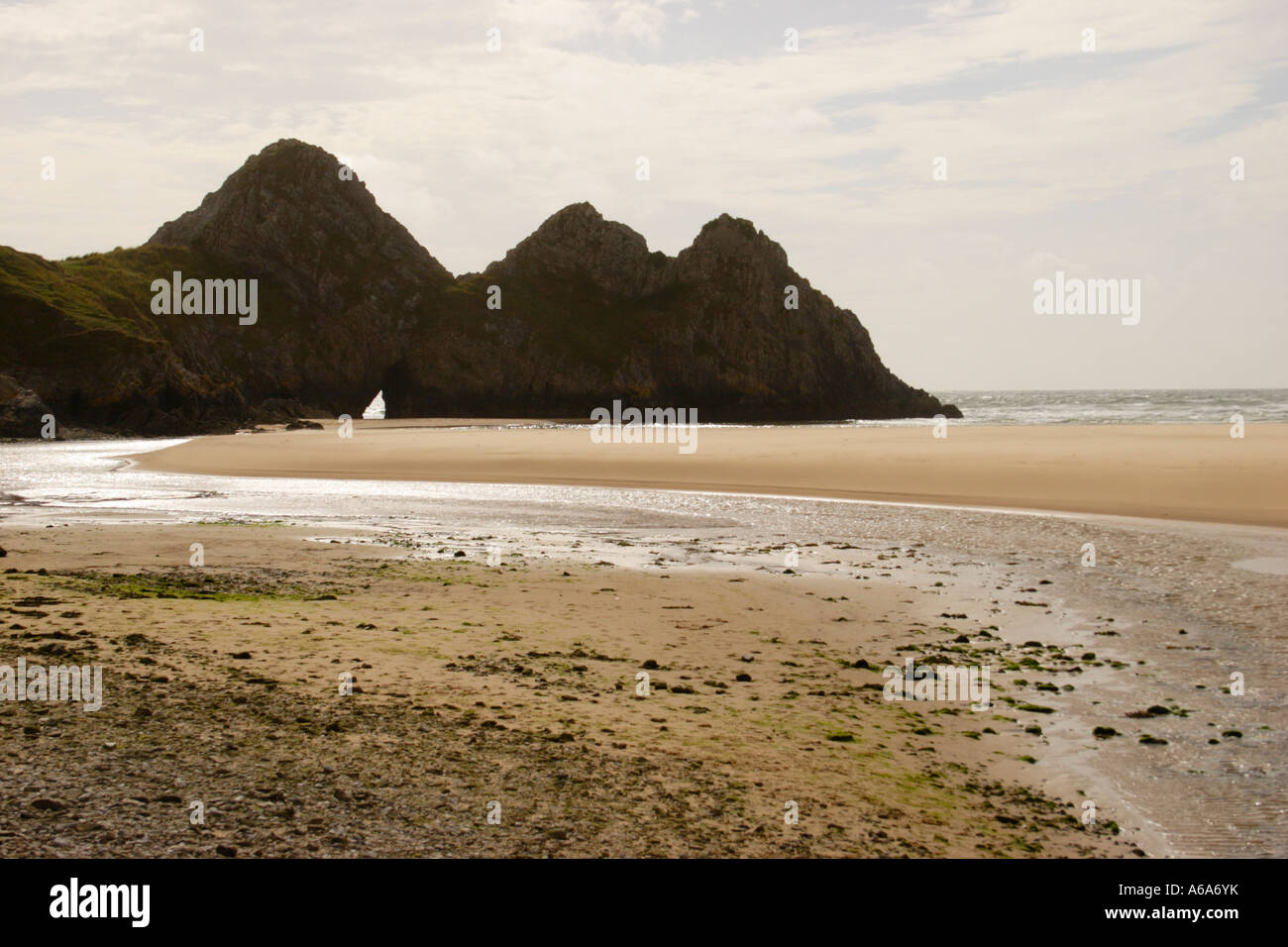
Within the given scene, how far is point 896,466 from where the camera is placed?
3006 cm

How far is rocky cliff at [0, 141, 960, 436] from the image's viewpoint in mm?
113000

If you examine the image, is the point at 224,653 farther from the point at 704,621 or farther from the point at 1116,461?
the point at 1116,461

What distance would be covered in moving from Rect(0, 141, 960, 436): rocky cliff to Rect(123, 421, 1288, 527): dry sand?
67.3 metres

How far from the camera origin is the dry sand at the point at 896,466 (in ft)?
75.0

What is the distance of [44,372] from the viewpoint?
232 ft

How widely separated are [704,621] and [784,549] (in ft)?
19.7

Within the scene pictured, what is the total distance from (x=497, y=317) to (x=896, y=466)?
98876 mm
